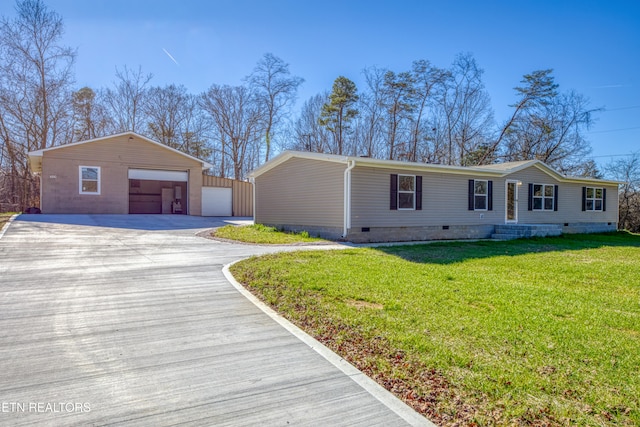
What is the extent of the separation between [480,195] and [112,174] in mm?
16129

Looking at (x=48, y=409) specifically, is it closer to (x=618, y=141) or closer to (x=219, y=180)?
(x=219, y=180)

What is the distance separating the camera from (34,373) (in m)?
2.68

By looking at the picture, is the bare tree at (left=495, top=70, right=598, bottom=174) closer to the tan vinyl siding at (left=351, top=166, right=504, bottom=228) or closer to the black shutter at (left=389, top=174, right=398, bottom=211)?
the tan vinyl siding at (left=351, top=166, right=504, bottom=228)

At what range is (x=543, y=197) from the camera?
16672 millimetres

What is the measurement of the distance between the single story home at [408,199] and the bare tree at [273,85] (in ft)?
41.0

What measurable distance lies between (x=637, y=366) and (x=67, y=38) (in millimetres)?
30097

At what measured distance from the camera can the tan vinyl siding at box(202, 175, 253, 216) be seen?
21.1m

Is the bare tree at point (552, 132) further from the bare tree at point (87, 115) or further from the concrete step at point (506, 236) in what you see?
the bare tree at point (87, 115)

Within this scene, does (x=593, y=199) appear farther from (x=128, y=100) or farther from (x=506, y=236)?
(x=128, y=100)

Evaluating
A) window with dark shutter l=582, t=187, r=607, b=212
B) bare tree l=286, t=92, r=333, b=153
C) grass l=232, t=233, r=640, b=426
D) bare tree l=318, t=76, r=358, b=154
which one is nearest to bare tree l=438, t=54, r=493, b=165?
bare tree l=318, t=76, r=358, b=154

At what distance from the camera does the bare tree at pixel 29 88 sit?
2264 centimetres

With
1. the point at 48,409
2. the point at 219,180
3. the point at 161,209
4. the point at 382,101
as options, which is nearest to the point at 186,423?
the point at 48,409

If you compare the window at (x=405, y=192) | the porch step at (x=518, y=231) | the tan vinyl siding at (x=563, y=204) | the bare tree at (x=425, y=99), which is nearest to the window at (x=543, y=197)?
the tan vinyl siding at (x=563, y=204)

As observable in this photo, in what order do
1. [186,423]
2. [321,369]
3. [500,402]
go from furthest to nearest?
1. [321,369]
2. [500,402]
3. [186,423]
